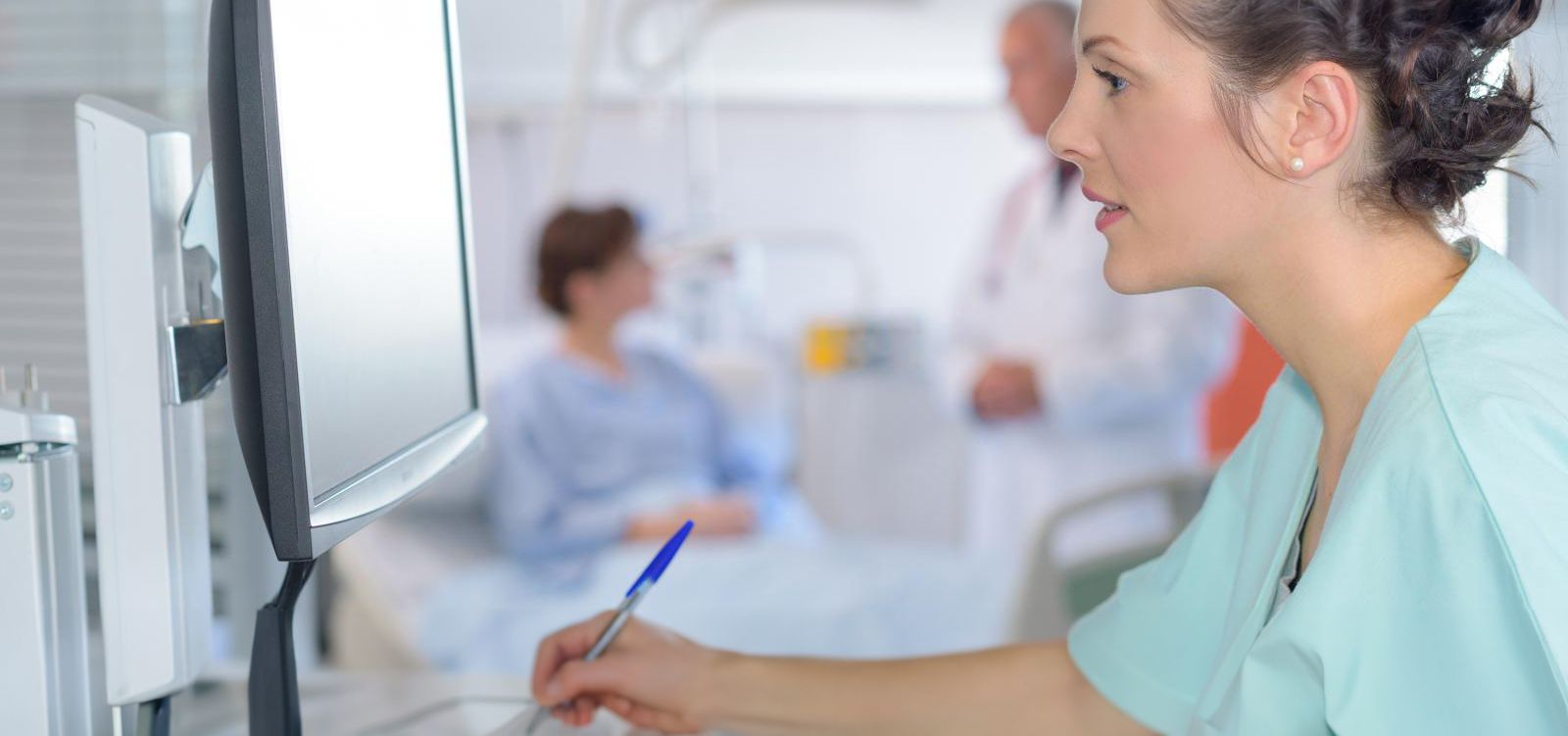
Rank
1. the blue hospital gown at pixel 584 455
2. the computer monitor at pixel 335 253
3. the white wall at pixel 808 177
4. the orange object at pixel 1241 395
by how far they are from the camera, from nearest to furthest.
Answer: the computer monitor at pixel 335 253
the blue hospital gown at pixel 584 455
the orange object at pixel 1241 395
the white wall at pixel 808 177

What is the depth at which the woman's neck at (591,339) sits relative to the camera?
248 centimetres

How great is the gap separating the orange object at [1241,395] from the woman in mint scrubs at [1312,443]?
219cm

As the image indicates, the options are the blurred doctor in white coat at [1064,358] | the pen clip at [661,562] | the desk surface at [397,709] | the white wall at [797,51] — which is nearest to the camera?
the pen clip at [661,562]

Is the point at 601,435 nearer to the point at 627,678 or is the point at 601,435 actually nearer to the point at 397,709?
the point at 397,709

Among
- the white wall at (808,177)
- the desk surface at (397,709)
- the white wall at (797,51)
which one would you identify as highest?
the white wall at (797,51)

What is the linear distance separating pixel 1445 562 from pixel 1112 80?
32 cm

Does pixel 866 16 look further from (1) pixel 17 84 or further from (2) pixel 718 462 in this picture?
(1) pixel 17 84

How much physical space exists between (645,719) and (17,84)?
102 centimetres

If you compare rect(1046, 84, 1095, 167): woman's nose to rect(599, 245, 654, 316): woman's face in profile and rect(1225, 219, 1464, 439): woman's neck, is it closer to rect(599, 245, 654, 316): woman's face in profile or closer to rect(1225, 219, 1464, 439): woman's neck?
rect(1225, 219, 1464, 439): woman's neck

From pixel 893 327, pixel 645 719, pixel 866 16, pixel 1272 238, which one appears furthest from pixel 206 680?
pixel 866 16

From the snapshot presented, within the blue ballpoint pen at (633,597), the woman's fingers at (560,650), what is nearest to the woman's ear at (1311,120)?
the blue ballpoint pen at (633,597)

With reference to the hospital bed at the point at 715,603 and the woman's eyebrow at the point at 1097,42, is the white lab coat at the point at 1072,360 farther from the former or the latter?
the woman's eyebrow at the point at 1097,42

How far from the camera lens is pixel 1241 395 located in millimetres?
3123

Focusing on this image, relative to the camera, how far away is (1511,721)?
0.55 meters
